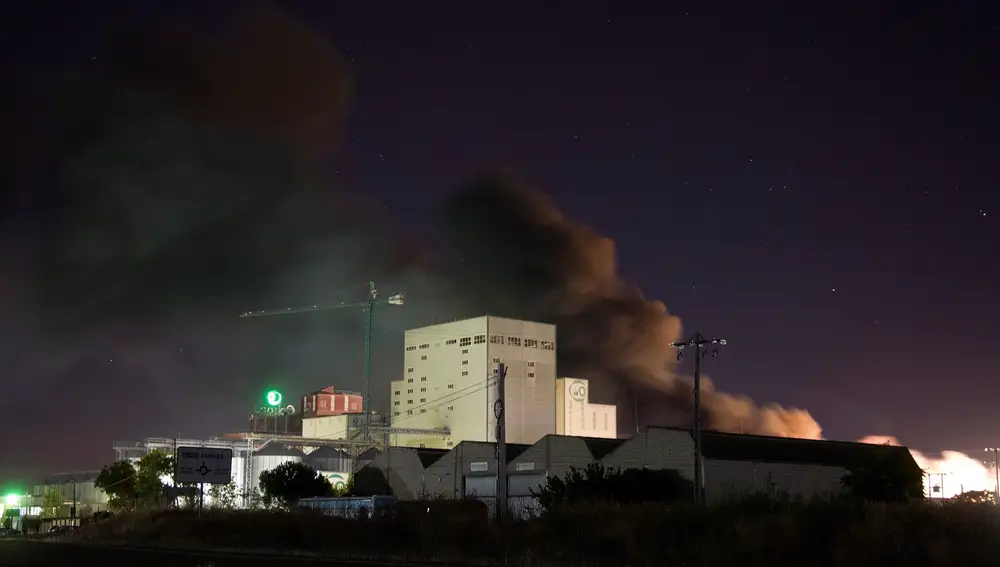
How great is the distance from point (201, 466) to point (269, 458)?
6756cm

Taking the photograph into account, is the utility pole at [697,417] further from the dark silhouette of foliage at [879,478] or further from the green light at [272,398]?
the green light at [272,398]

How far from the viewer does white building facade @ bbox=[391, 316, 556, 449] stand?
470 ft

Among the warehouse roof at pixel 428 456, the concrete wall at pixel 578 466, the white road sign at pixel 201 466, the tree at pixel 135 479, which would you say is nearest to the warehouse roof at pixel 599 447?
the concrete wall at pixel 578 466

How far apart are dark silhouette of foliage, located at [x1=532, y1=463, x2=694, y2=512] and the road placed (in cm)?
2433

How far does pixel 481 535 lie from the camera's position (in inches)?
1350

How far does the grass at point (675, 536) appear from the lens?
2561 cm

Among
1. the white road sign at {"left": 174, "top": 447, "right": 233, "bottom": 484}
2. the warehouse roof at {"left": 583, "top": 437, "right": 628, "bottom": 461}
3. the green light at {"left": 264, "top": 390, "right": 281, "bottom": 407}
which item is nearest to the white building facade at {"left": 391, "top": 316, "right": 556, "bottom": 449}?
the green light at {"left": 264, "top": 390, "right": 281, "bottom": 407}

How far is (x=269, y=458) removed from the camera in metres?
118

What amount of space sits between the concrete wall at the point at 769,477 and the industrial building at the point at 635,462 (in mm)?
62

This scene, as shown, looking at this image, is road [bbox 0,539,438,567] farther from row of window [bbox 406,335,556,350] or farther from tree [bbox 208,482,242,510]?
row of window [bbox 406,335,556,350]

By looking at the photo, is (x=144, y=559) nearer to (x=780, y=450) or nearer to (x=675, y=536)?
(x=675, y=536)

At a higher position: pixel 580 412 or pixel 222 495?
pixel 580 412

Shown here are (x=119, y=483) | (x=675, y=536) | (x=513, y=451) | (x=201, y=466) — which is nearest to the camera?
(x=675, y=536)

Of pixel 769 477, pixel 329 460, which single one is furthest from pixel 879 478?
pixel 329 460
